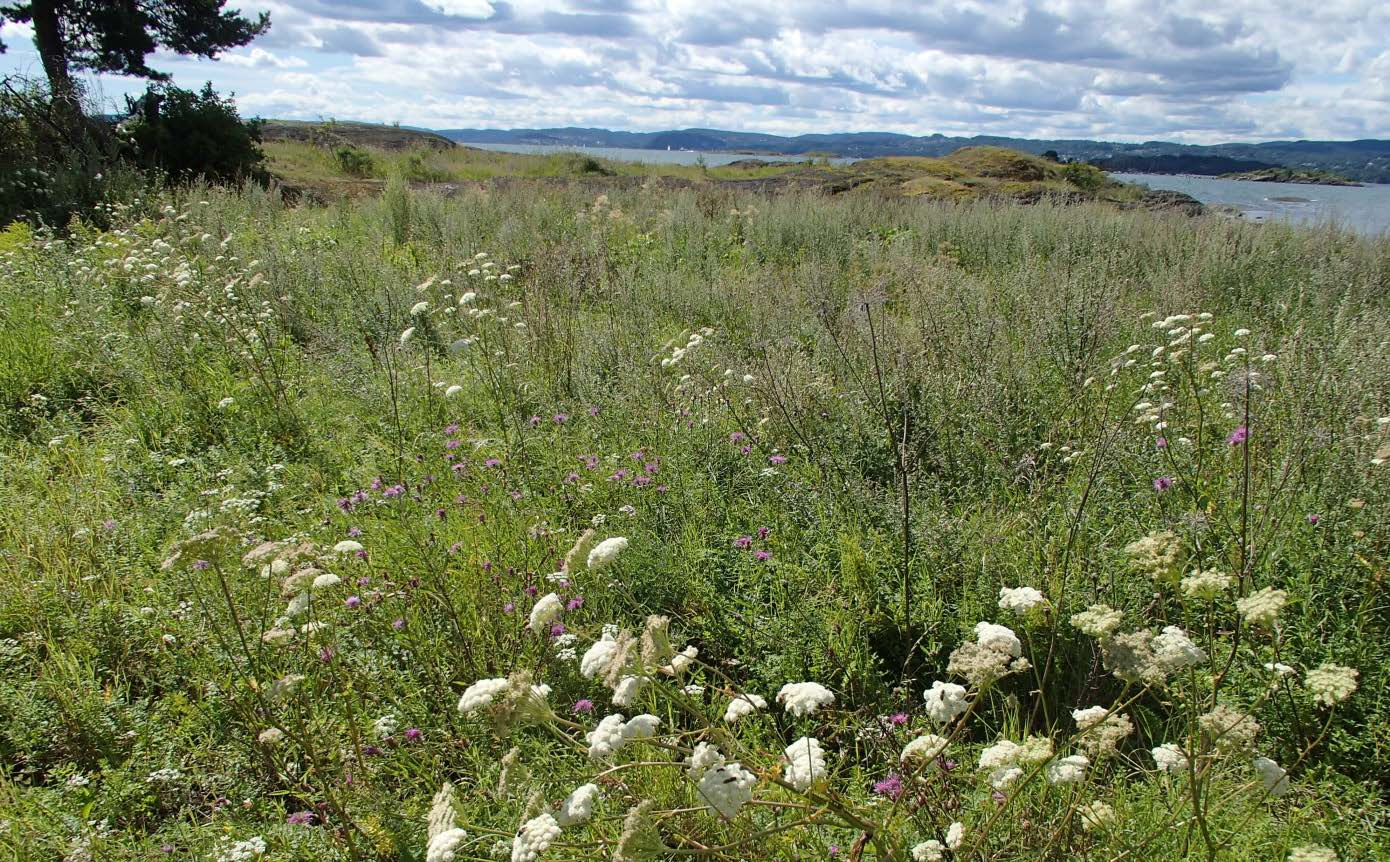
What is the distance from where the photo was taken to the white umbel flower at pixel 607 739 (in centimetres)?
139

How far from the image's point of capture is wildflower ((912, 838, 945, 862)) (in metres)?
1.49

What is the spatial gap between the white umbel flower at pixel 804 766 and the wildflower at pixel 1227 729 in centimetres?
69

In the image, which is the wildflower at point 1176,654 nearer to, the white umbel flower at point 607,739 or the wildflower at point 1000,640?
the wildflower at point 1000,640

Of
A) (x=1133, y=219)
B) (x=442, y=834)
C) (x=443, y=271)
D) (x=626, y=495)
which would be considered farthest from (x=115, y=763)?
(x=1133, y=219)

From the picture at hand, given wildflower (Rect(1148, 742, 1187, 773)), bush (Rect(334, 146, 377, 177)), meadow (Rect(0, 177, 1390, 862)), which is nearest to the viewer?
wildflower (Rect(1148, 742, 1187, 773))

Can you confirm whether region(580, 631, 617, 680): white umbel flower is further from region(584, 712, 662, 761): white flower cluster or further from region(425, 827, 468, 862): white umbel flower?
region(425, 827, 468, 862): white umbel flower

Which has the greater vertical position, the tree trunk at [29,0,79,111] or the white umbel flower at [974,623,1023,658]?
the tree trunk at [29,0,79,111]

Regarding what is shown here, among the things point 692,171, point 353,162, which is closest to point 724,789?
point 353,162

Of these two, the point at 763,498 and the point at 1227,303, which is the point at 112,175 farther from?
the point at 1227,303

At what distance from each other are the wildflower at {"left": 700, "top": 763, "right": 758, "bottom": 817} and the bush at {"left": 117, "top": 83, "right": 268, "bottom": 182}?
16480mm

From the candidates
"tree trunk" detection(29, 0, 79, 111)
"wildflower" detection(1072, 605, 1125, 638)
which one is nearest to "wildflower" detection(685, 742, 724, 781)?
"wildflower" detection(1072, 605, 1125, 638)

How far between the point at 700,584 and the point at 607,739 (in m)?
1.52

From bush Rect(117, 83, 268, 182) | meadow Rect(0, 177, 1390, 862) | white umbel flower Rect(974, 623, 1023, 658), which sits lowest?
meadow Rect(0, 177, 1390, 862)

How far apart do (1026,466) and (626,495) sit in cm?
184
